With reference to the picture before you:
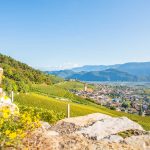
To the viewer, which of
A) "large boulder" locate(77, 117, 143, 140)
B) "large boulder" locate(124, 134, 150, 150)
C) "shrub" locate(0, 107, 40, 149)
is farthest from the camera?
"large boulder" locate(77, 117, 143, 140)

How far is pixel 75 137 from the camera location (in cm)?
1010

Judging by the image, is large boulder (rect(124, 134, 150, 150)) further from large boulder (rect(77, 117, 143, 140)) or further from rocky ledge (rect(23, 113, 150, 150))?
large boulder (rect(77, 117, 143, 140))

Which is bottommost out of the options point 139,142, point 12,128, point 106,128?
point 139,142

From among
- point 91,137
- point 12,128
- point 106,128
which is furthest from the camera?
point 106,128

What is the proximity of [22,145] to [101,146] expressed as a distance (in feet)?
8.47

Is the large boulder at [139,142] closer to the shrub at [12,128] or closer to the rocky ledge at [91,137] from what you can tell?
the rocky ledge at [91,137]

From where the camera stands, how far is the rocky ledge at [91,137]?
9.16 metres

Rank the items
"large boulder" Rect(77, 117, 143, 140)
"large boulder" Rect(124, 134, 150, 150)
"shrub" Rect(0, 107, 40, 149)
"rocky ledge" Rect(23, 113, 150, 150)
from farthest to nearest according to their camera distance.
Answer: "large boulder" Rect(77, 117, 143, 140) < "large boulder" Rect(124, 134, 150, 150) < "rocky ledge" Rect(23, 113, 150, 150) < "shrub" Rect(0, 107, 40, 149)

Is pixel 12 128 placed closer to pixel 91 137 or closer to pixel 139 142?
pixel 91 137

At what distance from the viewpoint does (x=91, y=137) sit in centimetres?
1126

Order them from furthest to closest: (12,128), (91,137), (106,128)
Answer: (106,128), (91,137), (12,128)

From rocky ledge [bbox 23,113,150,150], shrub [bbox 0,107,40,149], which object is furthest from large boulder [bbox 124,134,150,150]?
shrub [bbox 0,107,40,149]

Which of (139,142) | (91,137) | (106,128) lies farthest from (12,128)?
(106,128)

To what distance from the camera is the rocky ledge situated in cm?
916
